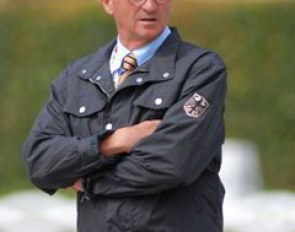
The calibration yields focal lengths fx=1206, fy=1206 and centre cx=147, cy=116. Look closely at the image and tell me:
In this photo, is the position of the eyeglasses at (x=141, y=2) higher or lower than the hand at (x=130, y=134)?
higher

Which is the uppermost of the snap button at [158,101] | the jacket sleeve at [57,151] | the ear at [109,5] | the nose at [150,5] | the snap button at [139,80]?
the nose at [150,5]

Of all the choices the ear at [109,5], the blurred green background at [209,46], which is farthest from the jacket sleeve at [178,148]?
the blurred green background at [209,46]

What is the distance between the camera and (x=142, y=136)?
13.1ft

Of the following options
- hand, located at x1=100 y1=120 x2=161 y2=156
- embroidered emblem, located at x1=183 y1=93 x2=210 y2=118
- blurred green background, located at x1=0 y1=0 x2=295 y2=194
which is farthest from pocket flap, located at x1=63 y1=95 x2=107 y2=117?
blurred green background, located at x1=0 y1=0 x2=295 y2=194

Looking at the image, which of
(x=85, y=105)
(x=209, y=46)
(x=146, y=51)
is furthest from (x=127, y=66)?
(x=209, y=46)

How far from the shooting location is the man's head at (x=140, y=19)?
4070mm

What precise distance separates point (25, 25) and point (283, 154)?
2.46 m

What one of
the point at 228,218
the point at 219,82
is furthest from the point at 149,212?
the point at 228,218

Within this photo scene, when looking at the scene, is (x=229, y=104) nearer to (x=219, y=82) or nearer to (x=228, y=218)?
(x=228, y=218)

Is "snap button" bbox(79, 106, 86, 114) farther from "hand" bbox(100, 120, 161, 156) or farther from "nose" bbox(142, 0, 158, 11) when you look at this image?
"nose" bbox(142, 0, 158, 11)

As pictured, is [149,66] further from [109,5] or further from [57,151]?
[57,151]

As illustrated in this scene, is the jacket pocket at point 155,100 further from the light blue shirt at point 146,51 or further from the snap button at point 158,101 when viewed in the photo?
the light blue shirt at point 146,51

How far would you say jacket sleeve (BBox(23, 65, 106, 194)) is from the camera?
13.2 ft

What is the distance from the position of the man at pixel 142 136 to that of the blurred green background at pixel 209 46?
5.15 m
